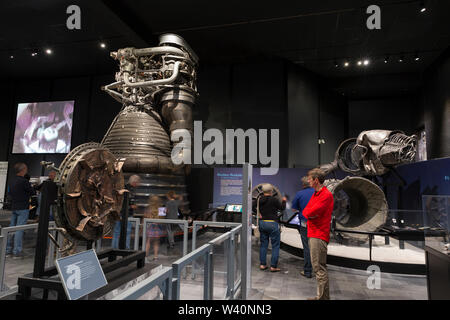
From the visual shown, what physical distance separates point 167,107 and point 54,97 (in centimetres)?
747

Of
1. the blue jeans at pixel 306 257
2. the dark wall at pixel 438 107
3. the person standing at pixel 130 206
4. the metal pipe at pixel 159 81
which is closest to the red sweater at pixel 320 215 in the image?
the blue jeans at pixel 306 257

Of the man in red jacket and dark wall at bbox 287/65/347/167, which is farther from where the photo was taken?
dark wall at bbox 287/65/347/167

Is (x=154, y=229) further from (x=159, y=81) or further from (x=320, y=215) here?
(x=320, y=215)

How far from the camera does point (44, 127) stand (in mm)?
11523

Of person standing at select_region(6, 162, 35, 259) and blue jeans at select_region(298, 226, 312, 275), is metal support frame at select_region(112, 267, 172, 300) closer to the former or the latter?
blue jeans at select_region(298, 226, 312, 275)

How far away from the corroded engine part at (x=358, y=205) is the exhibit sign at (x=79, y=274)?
4.75 meters

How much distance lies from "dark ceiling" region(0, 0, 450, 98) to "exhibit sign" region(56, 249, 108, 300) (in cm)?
642

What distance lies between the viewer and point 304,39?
8828mm

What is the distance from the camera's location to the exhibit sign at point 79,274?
7.71ft

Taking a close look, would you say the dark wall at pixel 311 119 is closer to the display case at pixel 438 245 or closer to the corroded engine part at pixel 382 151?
the corroded engine part at pixel 382 151

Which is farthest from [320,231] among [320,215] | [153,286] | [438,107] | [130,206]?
[438,107]

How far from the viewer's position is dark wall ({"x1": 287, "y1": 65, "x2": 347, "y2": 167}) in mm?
9984

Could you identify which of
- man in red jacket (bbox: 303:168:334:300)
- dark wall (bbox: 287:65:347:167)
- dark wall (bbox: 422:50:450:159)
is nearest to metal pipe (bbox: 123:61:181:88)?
dark wall (bbox: 287:65:347:167)

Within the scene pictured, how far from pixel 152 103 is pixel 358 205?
6251 mm
